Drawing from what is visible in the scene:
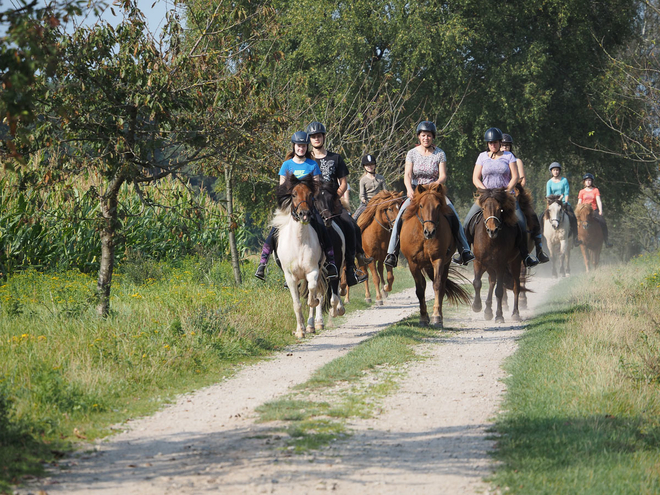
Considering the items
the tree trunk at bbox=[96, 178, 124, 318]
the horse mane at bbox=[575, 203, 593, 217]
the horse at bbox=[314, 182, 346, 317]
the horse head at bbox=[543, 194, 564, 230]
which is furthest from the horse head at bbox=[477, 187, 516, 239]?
the horse mane at bbox=[575, 203, 593, 217]

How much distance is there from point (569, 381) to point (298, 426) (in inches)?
112

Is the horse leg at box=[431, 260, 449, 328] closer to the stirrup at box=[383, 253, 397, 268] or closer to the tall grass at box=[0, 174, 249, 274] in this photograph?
the stirrup at box=[383, 253, 397, 268]

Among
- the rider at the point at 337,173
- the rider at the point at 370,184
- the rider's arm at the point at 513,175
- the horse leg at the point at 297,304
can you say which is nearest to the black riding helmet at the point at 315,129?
the rider at the point at 337,173

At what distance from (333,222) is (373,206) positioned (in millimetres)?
3636

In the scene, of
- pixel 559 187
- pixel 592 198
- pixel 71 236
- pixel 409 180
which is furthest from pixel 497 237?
pixel 592 198

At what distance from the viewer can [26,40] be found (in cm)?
433

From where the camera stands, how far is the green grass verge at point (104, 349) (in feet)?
19.3

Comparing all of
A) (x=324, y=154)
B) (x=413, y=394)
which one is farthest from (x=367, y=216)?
(x=413, y=394)

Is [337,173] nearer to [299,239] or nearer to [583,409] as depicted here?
[299,239]

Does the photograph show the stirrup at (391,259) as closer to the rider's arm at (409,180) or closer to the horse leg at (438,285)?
the horse leg at (438,285)

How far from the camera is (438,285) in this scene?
445 inches

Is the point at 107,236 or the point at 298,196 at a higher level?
the point at 298,196

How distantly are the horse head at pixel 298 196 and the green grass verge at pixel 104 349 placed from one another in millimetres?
1696

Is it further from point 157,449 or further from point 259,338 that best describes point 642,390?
point 259,338
